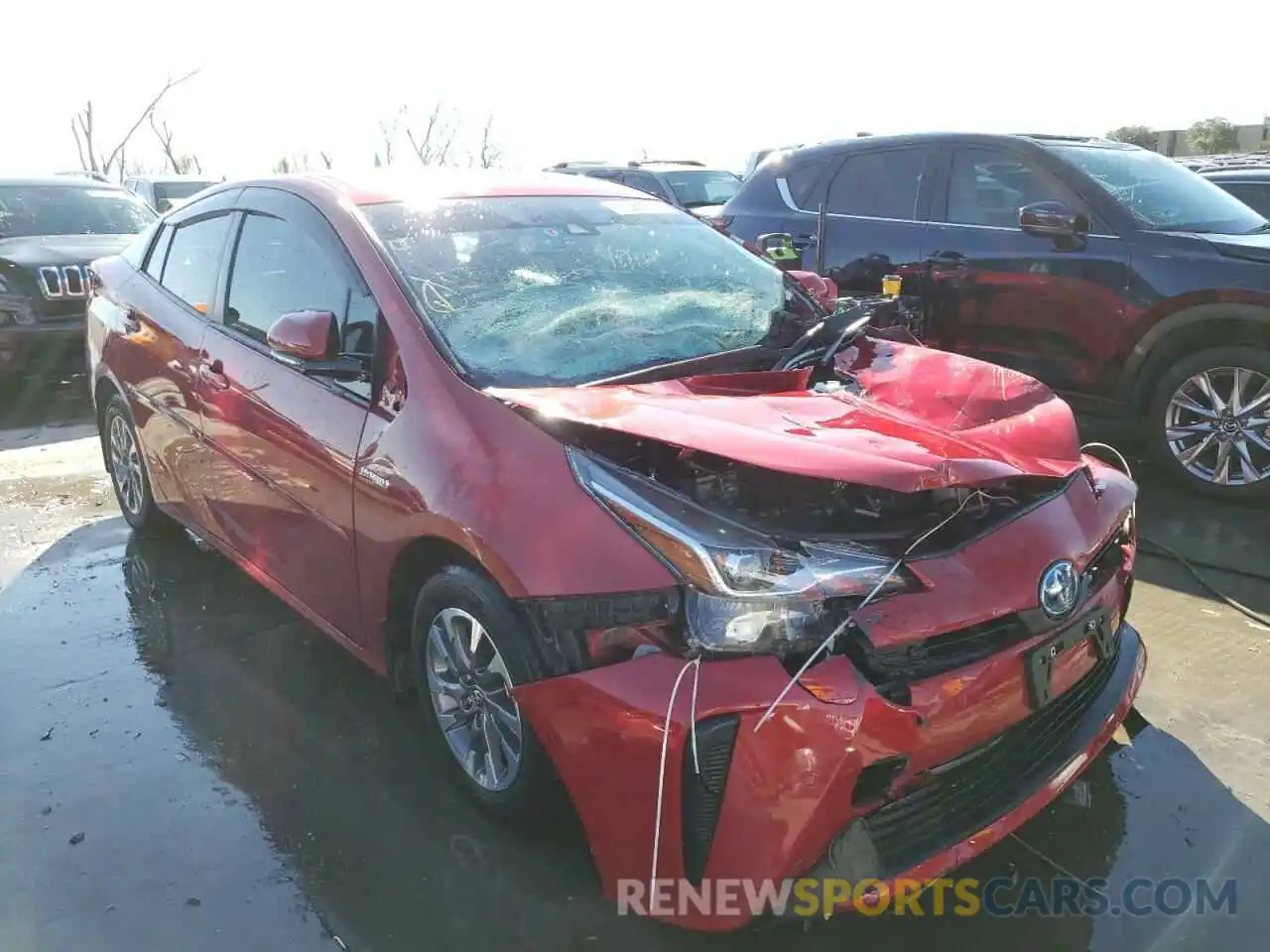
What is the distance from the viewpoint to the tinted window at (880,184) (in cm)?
603

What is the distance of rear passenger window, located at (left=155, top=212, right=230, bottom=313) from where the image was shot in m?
3.86

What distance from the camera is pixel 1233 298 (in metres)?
4.75

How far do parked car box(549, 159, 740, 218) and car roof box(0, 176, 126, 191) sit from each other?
4.92 m

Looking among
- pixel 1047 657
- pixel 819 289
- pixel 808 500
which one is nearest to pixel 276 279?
pixel 819 289

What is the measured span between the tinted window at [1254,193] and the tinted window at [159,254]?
8.51 meters

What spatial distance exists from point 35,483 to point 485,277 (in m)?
4.19

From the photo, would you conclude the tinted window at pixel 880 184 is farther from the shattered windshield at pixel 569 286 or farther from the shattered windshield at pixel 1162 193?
the shattered windshield at pixel 569 286

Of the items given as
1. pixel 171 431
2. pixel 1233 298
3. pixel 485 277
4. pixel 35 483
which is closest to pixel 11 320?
pixel 35 483

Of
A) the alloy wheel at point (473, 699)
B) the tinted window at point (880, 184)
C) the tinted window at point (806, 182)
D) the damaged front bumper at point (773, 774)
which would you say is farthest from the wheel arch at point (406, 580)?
the tinted window at point (806, 182)

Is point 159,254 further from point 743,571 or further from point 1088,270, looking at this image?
point 1088,270

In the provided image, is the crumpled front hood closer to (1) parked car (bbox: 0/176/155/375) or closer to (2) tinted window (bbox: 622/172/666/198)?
(1) parked car (bbox: 0/176/155/375)

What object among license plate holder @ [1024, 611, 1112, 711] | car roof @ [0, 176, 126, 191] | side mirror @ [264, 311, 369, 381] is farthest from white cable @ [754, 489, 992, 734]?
car roof @ [0, 176, 126, 191]

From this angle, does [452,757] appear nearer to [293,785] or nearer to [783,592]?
[293,785]

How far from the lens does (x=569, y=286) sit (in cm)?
311
